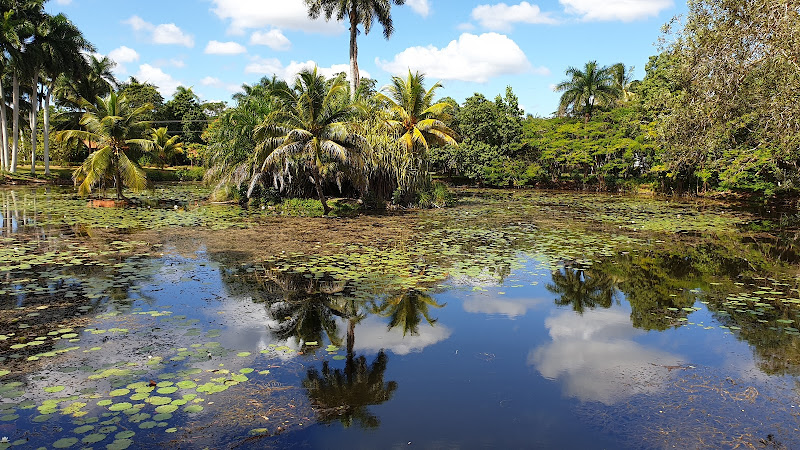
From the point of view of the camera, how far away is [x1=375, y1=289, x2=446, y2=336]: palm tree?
23.7 feet

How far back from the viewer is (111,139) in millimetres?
20250

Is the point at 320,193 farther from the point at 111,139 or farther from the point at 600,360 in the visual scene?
the point at 600,360

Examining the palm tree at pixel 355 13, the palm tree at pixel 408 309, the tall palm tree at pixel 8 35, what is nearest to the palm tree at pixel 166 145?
the tall palm tree at pixel 8 35

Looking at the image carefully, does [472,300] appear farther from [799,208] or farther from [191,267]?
[799,208]

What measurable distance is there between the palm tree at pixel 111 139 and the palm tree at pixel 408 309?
651 inches

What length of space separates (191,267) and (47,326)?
4006mm

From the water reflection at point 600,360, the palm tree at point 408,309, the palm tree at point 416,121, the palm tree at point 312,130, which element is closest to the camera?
the water reflection at point 600,360

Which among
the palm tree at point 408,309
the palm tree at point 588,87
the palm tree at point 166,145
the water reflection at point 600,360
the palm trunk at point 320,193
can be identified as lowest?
the water reflection at point 600,360

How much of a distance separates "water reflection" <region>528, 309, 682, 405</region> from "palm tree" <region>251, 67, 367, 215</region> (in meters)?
12.5

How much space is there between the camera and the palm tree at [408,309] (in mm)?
7223

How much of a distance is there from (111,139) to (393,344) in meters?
18.9

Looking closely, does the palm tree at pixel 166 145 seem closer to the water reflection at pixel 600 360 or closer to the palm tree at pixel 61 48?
the palm tree at pixel 61 48

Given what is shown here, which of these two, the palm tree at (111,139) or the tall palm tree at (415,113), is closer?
the palm tree at (111,139)

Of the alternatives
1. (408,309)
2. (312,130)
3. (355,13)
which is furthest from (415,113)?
(408,309)
